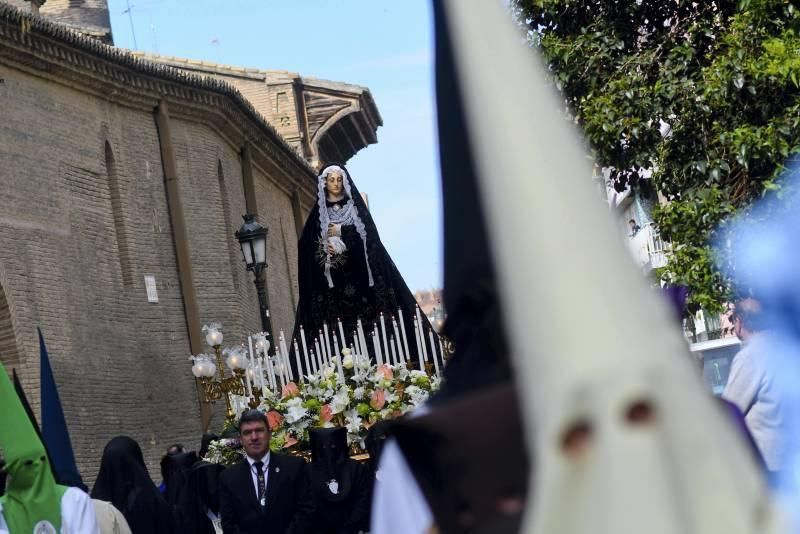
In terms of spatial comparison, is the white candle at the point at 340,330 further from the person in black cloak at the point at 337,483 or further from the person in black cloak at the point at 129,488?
the person in black cloak at the point at 129,488

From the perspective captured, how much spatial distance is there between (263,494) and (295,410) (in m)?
1.25

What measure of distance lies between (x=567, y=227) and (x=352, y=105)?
1638 inches

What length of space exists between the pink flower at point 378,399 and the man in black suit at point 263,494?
3.61 ft

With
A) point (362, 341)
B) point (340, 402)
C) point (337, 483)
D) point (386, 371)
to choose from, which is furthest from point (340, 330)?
point (337, 483)

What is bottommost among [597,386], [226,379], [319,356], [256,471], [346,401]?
[597,386]

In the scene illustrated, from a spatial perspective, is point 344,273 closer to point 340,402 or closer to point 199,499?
point 340,402

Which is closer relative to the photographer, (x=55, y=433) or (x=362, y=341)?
(x=55, y=433)

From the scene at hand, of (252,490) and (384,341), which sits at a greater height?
(384,341)

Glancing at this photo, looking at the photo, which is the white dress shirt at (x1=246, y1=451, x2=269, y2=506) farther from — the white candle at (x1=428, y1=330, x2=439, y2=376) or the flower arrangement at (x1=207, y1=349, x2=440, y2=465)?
the white candle at (x1=428, y1=330, x2=439, y2=376)

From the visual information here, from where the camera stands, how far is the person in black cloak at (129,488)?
10.2m

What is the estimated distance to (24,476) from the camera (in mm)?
7086

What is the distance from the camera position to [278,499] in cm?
992

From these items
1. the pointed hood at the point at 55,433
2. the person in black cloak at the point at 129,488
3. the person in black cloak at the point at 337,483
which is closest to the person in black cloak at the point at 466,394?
the pointed hood at the point at 55,433

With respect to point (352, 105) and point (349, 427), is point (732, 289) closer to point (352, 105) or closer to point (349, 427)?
point (349, 427)
